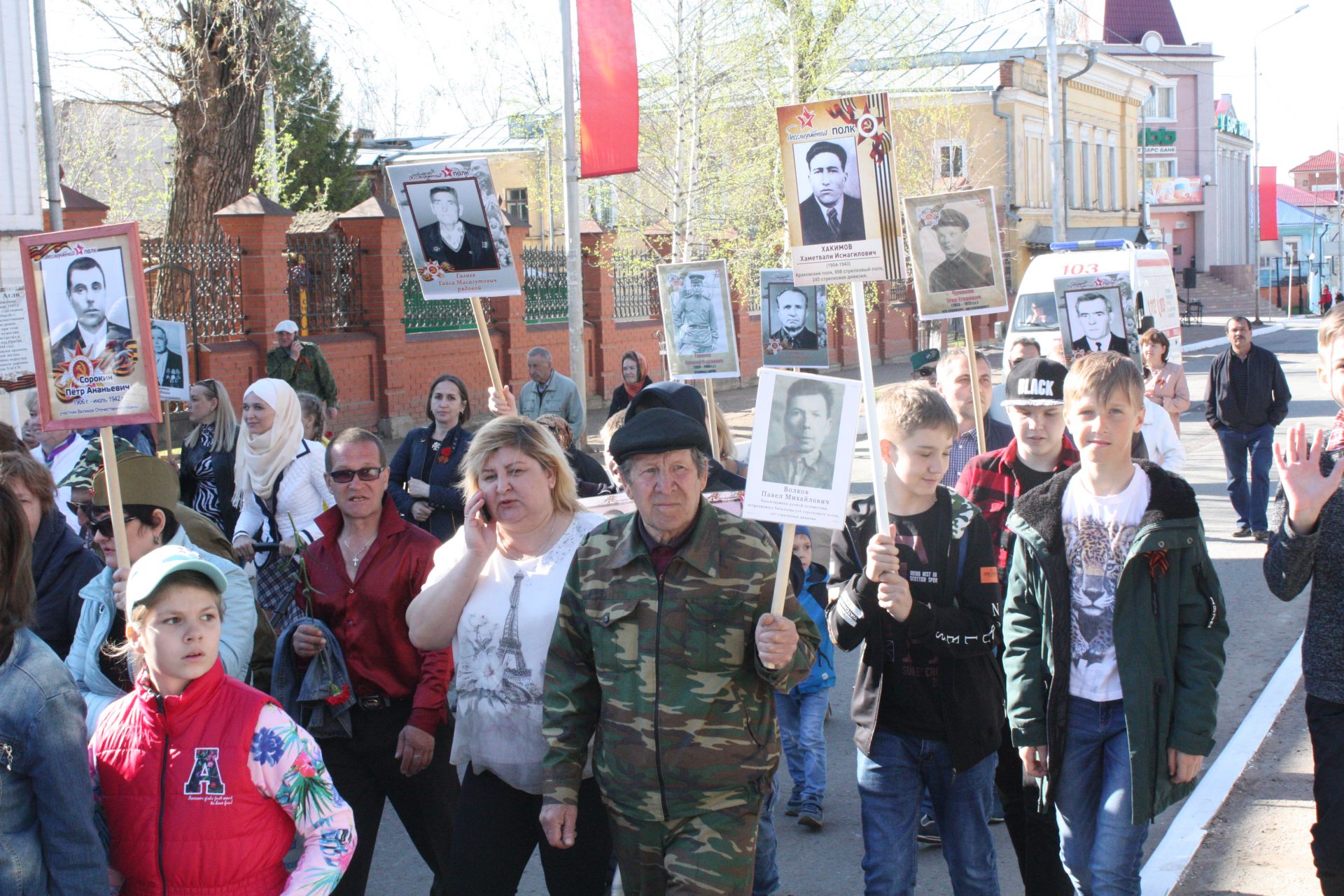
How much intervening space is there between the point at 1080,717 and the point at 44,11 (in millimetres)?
16809

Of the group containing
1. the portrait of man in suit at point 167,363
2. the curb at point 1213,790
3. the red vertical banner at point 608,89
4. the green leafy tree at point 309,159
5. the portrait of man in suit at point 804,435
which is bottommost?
the curb at point 1213,790

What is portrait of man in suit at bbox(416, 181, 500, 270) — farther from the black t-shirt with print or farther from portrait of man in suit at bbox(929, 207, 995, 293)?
the black t-shirt with print

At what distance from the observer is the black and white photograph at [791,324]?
33.3 ft

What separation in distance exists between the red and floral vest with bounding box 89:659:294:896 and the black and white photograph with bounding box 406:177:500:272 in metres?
4.11

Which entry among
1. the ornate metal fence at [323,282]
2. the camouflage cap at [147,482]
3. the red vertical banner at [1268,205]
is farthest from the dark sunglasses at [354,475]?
the red vertical banner at [1268,205]

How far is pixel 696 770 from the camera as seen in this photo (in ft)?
10.8

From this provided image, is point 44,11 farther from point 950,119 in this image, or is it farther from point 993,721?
point 950,119

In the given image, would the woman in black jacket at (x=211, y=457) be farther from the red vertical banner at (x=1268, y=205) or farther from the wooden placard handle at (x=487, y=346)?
the red vertical banner at (x=1268, y=205)

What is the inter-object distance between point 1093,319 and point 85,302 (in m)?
8.05

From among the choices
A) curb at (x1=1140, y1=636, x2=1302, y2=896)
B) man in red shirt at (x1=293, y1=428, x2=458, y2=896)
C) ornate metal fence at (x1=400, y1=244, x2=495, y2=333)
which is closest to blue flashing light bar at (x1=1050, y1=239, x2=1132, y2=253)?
ornate metal fence at (x1=400, y1=244, x2=495, y2=333)

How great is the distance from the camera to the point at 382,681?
4324 millimetres

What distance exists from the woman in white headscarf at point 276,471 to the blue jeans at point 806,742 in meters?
2.61

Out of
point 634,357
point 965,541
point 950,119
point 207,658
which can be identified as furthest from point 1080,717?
point 950,119

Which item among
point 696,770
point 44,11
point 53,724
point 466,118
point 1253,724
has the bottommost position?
point 1253,724
